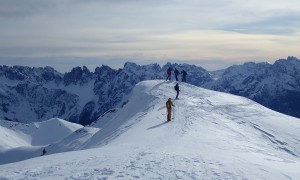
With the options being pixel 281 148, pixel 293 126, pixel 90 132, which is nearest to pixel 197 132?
pixel 281 148

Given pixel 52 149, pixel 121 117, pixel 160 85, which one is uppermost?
pixel 160 85

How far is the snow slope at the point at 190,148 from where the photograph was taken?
2066 cm

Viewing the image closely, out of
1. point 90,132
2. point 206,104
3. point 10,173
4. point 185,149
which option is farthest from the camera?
point 90,132

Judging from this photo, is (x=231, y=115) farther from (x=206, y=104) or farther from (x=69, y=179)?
(x=69, y=179)

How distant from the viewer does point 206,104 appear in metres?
50.2

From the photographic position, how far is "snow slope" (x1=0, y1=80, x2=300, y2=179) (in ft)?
67.8

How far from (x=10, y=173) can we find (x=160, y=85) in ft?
133

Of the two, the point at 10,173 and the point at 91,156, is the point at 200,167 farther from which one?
the point at 10,173

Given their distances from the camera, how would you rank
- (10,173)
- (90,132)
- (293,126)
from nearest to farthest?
(10,173) < (293,126) < (90,132)

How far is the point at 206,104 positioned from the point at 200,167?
29.4 meters

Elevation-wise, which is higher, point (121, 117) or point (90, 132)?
point (121, 117)

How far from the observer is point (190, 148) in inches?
1069

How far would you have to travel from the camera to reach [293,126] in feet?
148

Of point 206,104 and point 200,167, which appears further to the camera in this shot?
point 206,104
